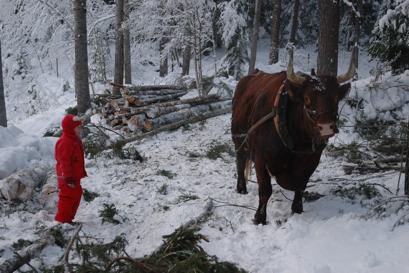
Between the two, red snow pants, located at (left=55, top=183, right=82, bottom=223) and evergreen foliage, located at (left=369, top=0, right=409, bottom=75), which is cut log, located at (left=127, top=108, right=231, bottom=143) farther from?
evergreen foliage, located at (left=369, top=0, right=409, bottom=75)

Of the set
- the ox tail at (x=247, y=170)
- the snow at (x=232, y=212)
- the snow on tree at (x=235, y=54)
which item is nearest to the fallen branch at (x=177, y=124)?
the snow at (x=232, y=212)

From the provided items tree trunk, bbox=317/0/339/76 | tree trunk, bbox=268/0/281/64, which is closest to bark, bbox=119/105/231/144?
tree trunk, bbox=317/0/339/76

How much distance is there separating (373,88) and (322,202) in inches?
189

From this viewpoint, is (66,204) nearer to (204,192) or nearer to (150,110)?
(204,192)

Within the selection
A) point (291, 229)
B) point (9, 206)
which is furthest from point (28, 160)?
point (291, 229)

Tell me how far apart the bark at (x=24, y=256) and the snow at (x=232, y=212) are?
3.6 inches

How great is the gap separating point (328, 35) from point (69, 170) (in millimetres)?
6968

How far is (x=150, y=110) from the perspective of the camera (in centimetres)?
1076

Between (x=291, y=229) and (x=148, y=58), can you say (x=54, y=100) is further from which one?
(x=291, y=229)

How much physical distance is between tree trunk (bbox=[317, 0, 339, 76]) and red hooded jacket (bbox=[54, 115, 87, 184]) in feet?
21.4

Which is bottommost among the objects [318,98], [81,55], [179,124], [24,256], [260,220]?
[179,124]

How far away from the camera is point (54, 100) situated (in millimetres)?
23375

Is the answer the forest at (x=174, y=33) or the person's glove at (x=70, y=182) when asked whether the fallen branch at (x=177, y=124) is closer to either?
the forest at (x=174, y=33)

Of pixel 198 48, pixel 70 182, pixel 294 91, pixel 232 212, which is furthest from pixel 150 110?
pixel 294 91
